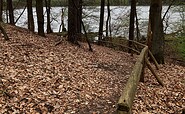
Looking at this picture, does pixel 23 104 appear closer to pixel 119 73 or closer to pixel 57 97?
pixel 57 97

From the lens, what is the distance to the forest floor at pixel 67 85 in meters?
6.51

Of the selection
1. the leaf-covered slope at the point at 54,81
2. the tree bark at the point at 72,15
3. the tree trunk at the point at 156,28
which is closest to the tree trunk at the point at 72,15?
the tree bark at the point at 72,15

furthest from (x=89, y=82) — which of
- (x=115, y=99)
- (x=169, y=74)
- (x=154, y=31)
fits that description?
(x=154, y=31)

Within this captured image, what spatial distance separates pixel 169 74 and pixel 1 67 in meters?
7.81

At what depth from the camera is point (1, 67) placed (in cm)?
828

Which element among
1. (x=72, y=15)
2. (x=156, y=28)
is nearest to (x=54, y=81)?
(x=72, y=15)

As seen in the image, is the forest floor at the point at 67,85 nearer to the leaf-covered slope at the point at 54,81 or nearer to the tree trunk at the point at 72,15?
the leaf-covered slope at the point at 54,81

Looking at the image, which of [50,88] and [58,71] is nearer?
[50,88]

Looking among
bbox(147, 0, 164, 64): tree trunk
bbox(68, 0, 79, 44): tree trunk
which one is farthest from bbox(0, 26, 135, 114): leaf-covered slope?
bbox(147, 0, 164, 64): tree trunk

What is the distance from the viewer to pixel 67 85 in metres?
7.92

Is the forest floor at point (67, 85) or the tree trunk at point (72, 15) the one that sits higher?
the tree trunk at point (72, 15)

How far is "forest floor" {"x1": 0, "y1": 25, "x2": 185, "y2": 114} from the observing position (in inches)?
256

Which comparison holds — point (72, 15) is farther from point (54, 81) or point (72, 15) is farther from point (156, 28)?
point (54, 81)

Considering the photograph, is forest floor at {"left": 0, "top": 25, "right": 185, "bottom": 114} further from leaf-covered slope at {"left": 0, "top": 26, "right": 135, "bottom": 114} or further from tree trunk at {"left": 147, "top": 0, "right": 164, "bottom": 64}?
tree trunk at {"left": 147, "top": 0, "right": 164, "bottom": 64}
